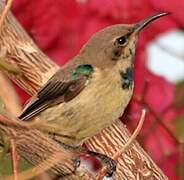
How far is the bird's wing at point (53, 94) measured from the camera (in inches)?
92.7

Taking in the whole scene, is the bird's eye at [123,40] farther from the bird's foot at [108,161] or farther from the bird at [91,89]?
the bird's foot at [108,161]

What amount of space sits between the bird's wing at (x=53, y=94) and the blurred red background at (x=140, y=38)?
524 millimetres

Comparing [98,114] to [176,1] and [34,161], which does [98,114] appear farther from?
[176,1]

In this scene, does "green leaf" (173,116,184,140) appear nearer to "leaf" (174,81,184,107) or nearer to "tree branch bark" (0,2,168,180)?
"leaf" (174,81,184,107)

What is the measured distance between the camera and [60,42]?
315 cm

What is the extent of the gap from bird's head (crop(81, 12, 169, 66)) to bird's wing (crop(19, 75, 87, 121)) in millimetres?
91

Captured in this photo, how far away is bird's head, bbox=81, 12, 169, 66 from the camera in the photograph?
2377 mm

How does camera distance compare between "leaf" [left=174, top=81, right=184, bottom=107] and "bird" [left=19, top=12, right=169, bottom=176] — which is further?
"leaf" [left=174, top=81, right=184, bottom=107]

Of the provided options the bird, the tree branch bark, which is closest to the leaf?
the tree branch bark

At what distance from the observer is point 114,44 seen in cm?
241

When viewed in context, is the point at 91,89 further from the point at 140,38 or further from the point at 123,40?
the point at 140,38

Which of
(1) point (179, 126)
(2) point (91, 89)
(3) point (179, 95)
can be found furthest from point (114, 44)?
(3) point (179, 95)

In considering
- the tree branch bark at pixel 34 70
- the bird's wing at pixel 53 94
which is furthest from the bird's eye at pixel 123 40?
the tree branch bark at pixel 34 70

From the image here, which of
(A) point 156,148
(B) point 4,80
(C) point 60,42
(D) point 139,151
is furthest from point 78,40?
(B) point 4,80
